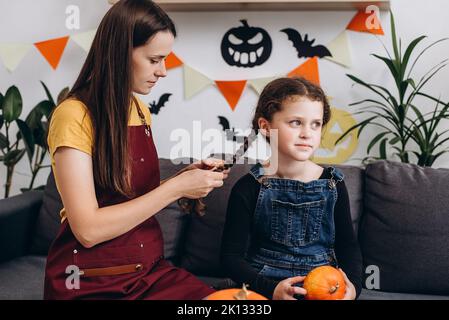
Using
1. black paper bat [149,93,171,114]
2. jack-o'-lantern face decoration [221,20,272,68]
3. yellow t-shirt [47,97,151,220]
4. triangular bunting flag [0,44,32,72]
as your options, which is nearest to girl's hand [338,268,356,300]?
yellow t-shirt [47,97,151,220]

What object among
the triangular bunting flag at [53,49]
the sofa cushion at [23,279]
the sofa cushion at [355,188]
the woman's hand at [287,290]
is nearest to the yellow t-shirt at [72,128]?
the woman's hand at [287,290]

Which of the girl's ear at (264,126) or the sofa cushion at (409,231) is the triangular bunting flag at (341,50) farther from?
the girl's ear at (264,126)

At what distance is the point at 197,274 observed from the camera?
1.87 m

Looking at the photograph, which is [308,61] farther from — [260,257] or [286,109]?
[260,257]

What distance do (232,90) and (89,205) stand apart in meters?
1.35

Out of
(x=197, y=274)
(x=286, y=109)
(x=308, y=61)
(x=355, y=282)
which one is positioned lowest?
(x=197, y=274)

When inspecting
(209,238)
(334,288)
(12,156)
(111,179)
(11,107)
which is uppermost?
→ (11,107)

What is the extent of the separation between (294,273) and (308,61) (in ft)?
4.02

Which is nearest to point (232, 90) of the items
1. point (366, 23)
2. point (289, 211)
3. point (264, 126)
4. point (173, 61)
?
point (173, 61)

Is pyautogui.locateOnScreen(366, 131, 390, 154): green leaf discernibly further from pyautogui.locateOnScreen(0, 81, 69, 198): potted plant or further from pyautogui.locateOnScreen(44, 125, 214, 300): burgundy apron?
pyautogui.locateOnScreen(0, 81, 69, 198): potted plant

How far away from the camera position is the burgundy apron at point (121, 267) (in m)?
1.20

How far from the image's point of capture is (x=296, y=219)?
1417 millimetres

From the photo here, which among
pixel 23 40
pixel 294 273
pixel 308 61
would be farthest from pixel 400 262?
pixel 23 40

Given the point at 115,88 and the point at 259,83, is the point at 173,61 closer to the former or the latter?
the point at 259,83
